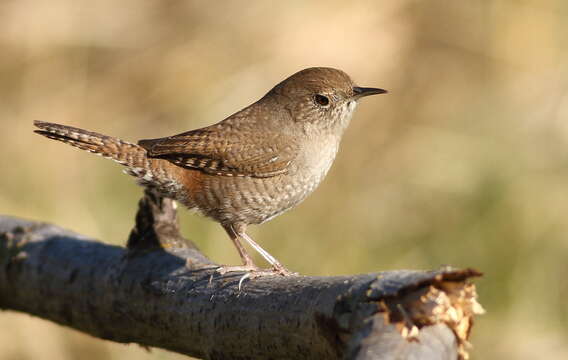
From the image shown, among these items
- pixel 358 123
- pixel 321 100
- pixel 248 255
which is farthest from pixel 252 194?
pixel 358 123

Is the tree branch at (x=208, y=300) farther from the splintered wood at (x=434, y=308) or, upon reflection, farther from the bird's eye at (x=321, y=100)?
the bird's eye at (x=321, y=100)

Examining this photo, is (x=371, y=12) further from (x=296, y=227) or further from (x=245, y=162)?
(x=245, y=162)

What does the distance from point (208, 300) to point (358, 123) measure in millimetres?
4683

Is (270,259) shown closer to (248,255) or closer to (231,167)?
(248,255)


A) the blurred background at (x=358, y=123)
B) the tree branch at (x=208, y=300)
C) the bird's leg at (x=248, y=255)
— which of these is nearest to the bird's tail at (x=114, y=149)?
the tree branch at (x=208, y=300)

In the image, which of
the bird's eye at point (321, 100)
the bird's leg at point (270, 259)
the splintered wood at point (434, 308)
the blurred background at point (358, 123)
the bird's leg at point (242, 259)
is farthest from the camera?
the blurred background at point (358, 123)

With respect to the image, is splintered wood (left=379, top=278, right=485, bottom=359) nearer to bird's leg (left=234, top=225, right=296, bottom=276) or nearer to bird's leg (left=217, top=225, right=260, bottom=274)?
bird's leg (left=217, top=225, right=260, bottom=274)

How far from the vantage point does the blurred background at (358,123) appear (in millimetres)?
5859

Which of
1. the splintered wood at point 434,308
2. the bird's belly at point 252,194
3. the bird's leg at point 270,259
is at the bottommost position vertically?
the splintered wood at point 434,308

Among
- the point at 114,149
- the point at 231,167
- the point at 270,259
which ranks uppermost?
the point at 114,149

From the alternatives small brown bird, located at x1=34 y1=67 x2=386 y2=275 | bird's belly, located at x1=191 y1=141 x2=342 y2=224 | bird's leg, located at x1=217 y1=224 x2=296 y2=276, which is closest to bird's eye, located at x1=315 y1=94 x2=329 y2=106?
small brown bird, located at x1=34 y1=67 x2=386 y2=275

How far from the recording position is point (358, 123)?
712 cm

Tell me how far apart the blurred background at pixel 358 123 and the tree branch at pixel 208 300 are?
2.09 m

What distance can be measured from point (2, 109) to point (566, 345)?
5233 millimetres
